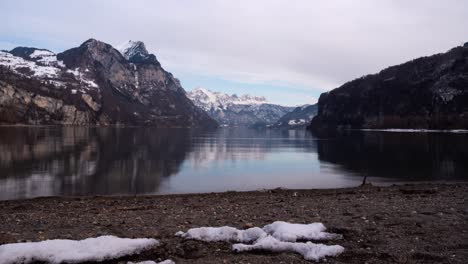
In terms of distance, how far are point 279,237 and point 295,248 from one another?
1175mm

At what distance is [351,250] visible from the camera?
12953 millimetres

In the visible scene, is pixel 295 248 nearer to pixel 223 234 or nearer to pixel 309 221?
pixel 223 234

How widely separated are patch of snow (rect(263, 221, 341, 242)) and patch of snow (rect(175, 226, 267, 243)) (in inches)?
21.6

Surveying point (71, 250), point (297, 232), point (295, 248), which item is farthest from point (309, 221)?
point (71, 250)

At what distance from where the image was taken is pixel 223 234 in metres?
14.3

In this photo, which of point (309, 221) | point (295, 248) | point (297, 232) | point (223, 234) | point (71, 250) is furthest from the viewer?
point (309, 221)

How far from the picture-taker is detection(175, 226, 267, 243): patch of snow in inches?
553

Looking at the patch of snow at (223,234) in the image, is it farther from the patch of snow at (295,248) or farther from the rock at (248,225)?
the rock at (248,225)

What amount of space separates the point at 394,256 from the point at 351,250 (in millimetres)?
1213

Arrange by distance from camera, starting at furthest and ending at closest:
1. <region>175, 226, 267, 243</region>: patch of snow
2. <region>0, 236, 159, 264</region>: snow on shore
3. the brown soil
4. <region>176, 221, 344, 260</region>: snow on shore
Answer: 1. <region>175, 226, 267, 243</region>: patch of snow
2. <region>176, 221, 344, 260</region>: snow on shore
3. the brown soil
4. <region>0, 236, 159, 264</region>: snow on shore

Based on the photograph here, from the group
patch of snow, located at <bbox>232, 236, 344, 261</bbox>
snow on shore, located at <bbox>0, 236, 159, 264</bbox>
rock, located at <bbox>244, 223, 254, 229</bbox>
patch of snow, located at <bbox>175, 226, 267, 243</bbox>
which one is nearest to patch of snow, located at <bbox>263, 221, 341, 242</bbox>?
patch of snow, located at <bbox>175, 226, 267, 243</bbox>

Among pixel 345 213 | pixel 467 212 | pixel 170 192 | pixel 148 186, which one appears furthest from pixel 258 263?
pixel 148 186

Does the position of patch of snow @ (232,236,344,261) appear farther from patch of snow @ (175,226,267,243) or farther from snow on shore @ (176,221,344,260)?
patch of snow @ (175,226,267,243)

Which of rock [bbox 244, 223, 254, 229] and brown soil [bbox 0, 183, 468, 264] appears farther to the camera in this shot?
rock [bbox 244, 223, 254, 229]
